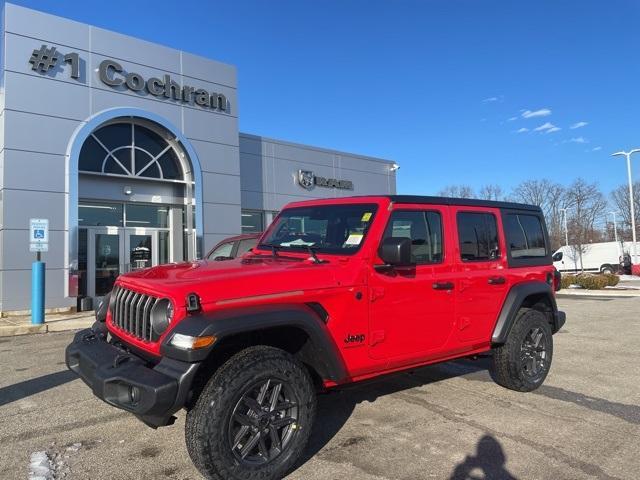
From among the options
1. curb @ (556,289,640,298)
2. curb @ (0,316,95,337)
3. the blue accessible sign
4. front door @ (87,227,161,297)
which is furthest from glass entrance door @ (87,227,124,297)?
curb @ (556,289,640,298)

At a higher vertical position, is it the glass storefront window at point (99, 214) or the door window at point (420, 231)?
the glass storefront window at point (99, 214)

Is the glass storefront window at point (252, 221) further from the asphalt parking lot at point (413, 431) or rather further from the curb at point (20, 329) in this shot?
the asphalt parking lot at point (413, 431)

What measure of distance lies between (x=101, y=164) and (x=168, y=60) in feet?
12.5

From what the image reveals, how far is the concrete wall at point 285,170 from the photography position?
18.4 metres

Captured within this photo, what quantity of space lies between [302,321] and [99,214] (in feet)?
41.1

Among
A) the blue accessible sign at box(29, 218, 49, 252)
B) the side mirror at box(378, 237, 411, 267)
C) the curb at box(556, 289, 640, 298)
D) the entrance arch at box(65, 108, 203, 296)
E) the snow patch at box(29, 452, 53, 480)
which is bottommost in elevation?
the curb at box(556, 289, 640, 298)

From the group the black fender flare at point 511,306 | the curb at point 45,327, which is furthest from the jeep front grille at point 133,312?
the curb at point 45,327

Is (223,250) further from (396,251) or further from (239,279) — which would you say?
(239,279)

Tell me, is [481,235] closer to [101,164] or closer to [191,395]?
[191,395]

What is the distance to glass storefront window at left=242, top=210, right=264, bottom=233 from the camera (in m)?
18.6

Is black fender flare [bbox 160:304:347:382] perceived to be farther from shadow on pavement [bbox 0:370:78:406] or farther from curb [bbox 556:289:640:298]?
curb [bbox 556:289:640:298]

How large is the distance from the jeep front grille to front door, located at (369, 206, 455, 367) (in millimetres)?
1607

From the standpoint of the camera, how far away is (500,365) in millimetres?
5109

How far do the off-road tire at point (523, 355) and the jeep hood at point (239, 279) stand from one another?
7.57ft
